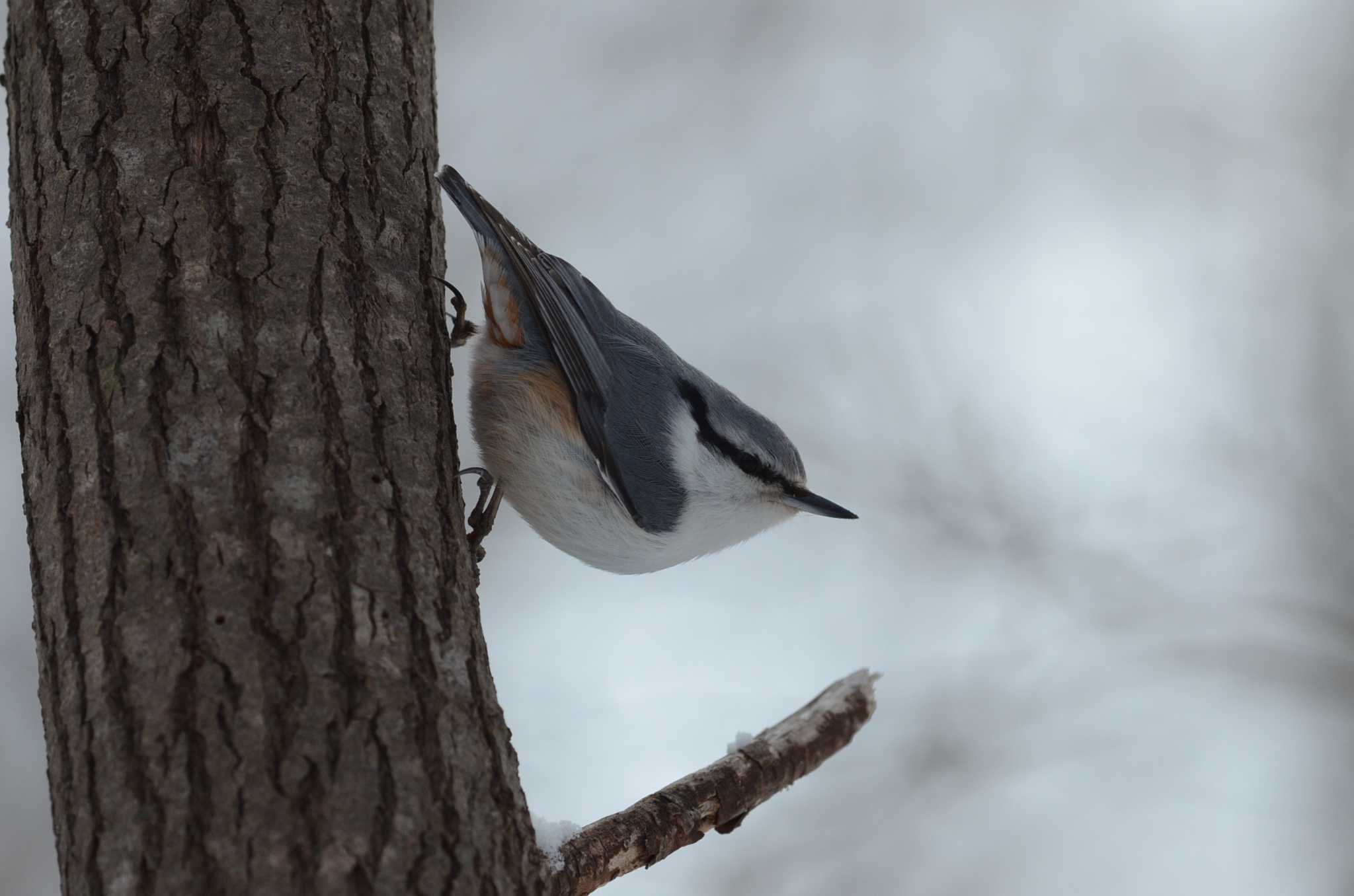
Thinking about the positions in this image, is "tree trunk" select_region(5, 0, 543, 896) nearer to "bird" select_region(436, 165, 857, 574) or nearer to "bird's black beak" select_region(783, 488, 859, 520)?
"bird" select_region(436, 165, 857, 574)

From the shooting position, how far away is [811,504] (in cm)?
276

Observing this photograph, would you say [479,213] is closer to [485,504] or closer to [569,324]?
[569,324]

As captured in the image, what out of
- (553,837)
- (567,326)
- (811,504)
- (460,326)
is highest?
(460,326)

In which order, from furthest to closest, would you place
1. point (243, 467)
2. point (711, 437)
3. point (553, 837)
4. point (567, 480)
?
point (711, 437)
point (567, 480)
point (553, 837)
point (243, 467)

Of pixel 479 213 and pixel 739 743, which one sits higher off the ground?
pixel 479 213

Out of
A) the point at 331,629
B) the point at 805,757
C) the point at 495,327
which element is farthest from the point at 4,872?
the point at 331,629

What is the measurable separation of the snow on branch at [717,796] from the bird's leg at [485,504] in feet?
1.99

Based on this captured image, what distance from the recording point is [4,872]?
159 inches

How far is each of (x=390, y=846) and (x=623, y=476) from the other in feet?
4.22

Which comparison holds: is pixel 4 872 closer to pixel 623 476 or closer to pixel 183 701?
pixel 623 476

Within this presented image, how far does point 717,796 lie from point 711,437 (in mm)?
931

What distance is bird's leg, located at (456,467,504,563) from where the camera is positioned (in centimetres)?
230

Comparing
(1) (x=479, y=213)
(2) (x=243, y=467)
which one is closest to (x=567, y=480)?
(1) (x=479, y=213)

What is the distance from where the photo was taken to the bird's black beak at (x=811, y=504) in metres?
2.74
